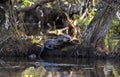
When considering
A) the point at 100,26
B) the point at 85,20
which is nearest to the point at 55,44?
the point at 100,26

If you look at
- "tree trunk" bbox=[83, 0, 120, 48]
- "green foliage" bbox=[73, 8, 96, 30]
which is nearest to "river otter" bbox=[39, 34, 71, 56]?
"tree trunk" bbox=[83, 0, 120, 48]

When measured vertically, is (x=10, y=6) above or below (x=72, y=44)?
above

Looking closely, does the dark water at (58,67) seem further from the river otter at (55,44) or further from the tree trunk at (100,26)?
the tree trunk at (100,26)

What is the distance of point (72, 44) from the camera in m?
21.8

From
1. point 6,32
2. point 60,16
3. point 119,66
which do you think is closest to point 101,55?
point 119,66

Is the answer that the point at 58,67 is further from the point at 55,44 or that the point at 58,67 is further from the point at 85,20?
the point at 85,20

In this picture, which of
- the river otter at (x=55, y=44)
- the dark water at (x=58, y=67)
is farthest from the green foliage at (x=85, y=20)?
the dark water at (x=58, y=67)

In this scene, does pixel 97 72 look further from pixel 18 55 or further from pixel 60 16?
pixel 60 16

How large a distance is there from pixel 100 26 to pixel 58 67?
4.15 meters

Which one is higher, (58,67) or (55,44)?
(55,44)

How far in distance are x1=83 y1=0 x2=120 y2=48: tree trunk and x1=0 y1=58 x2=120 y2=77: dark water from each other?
46.9 inches

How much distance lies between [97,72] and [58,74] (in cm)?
143

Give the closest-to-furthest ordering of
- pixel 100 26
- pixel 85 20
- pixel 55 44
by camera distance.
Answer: pixel 100 26 < pixel 55 44 < pixel 85 20

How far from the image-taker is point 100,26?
847 inches
